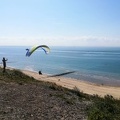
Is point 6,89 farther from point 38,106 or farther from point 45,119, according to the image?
point 45,119

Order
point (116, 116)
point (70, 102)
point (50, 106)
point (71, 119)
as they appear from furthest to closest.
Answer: point (70, 102) < point (50, 106) < point (116, 116) < point (71, 119)

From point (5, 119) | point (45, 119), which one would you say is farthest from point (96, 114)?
point (5, 119)

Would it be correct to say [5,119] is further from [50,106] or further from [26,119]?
[50,106]

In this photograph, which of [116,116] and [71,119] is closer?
[71,119]

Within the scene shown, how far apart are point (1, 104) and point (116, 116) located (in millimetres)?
5430

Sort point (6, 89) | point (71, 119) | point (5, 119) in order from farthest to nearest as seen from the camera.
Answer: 1. point (6, 89)
2. point (71, 119)
3. point (5, 119)

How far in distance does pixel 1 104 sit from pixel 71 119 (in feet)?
12.0

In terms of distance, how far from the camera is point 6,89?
16609 millimetres

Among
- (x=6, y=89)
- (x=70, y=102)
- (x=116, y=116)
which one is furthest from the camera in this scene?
(x=6, y=89)

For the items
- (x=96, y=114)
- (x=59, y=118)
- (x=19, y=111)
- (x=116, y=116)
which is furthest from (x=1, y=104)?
(x=116, y=116)

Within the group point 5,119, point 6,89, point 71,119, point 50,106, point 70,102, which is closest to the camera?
point 5,119

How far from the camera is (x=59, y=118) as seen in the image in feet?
36.8

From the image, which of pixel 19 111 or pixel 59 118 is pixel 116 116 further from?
pixel 19 111

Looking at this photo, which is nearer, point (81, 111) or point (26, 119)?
point (26, 119)
